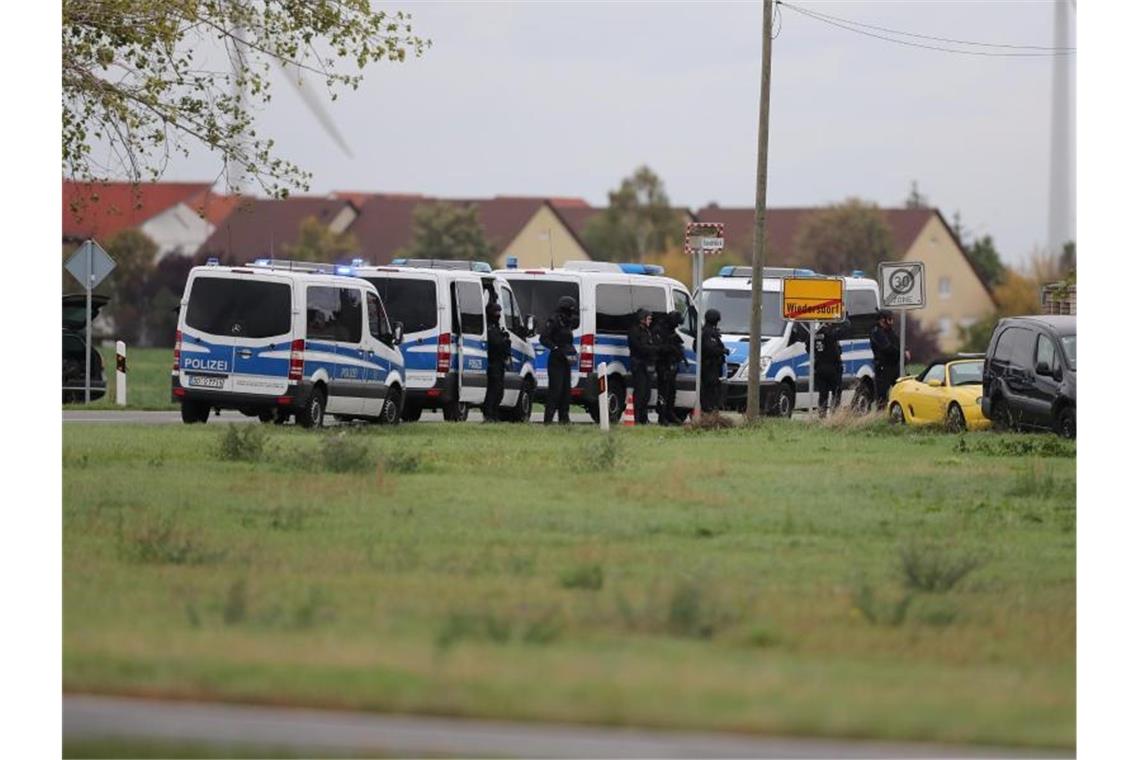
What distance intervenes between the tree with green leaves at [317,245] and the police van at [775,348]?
6378 cm

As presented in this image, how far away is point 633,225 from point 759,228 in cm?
9461

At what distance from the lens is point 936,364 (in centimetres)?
3497

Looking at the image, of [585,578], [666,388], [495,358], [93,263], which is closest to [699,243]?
[666,388]

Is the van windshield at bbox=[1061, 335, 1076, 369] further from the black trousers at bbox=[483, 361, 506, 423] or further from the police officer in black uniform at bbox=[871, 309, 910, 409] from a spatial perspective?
the police officer in black uniform at bbox=[871, 309, 910, 409]

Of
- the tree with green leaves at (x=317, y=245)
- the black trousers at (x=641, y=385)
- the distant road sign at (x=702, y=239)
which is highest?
the tree with green leaves at (x=317, y=245)

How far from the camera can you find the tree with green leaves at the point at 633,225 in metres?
127

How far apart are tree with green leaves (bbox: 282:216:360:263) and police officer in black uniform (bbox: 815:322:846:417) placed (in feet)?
215

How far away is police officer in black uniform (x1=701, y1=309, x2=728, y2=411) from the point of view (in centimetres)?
3322

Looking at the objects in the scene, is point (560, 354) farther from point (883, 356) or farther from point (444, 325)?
point (883, 356)

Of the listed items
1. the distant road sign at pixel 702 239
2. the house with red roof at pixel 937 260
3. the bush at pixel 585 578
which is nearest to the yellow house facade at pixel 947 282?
the house with red roof at pixel 937 260

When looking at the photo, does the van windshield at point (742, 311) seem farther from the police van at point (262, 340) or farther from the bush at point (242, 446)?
the bush at point (242, 446)

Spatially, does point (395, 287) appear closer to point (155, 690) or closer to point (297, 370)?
point (297, 370)

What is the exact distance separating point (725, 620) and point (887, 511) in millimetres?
6937

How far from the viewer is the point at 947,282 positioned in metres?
114
